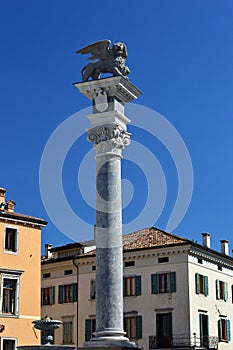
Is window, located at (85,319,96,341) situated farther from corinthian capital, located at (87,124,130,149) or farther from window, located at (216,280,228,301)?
corinthian capital, located at (87,124,130,149)

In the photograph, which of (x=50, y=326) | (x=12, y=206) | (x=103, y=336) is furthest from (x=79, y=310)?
(x=103, y=336)

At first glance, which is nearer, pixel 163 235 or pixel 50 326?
pixel 50 326

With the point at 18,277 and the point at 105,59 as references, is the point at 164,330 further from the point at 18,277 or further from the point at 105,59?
the point at 105,59

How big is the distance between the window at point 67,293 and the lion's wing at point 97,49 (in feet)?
102

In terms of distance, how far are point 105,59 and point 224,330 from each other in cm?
3233

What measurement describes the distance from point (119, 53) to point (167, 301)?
90.0 ft

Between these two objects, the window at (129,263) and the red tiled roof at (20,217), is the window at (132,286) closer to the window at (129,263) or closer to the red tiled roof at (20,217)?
the window at (129,263)

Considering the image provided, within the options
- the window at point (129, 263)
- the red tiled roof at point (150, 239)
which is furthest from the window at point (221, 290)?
the window at point (129, 263)

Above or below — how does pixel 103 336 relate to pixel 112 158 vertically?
below

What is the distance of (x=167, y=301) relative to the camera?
145 ft

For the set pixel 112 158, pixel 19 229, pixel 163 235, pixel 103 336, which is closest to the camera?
pixel 103 336

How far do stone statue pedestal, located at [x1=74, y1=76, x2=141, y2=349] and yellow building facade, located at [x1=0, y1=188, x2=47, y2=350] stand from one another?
1753cm

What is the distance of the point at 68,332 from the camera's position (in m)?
47.7

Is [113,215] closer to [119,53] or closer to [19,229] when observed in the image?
[119,53]
